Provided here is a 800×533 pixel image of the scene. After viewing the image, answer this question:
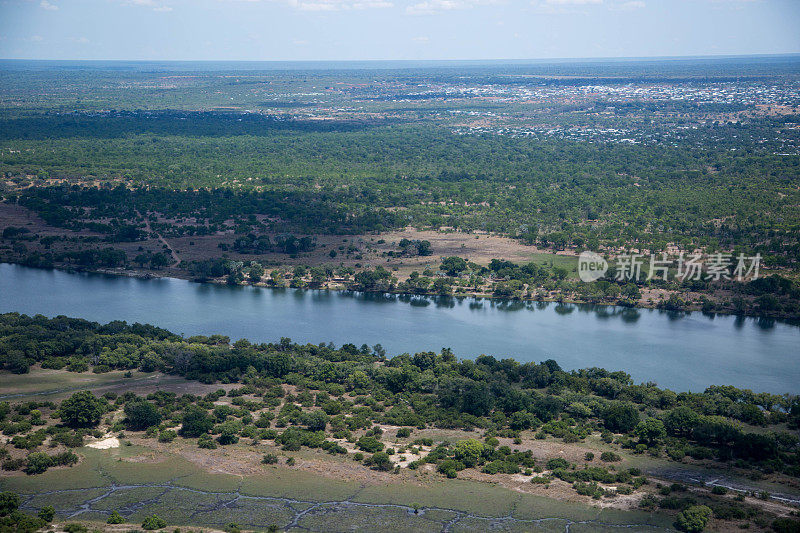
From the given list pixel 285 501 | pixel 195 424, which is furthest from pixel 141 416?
pixel 285 501

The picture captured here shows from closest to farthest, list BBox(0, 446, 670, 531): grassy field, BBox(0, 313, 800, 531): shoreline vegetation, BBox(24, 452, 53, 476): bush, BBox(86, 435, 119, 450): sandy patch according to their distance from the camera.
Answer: BBox(0, 446, 670, 531): grassy field < BBox(0, 313, 800, 531): shoreline vegetation < BBox(24, 452, 53, 476): bush < BBox(86, 435, 119, 450): sandy patch

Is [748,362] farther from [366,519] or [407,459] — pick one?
[366,519]

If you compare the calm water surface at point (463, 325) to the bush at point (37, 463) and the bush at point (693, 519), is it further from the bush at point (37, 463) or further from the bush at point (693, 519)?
the bush at point (37, 463)

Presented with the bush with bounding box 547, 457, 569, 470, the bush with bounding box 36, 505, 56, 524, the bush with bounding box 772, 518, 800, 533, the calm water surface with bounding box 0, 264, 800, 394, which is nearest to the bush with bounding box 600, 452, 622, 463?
the bush with bounding box 547, 457, 569, 470

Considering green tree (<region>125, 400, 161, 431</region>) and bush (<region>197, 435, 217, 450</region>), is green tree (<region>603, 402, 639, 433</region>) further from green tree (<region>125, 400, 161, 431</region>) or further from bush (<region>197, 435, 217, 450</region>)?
green tree (<region>125, 400, 161, 431</region>)

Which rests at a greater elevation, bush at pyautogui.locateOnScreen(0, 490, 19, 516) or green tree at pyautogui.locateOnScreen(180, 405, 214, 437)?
bush at pyautogui.locateOnScreen(0, 490, 19, 516)

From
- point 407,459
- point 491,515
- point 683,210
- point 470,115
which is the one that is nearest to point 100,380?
point 407,459
